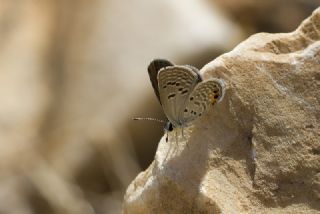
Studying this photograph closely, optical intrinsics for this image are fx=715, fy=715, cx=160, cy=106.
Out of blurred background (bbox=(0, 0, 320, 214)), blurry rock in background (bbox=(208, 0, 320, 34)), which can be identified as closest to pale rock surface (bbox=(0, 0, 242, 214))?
blurred background (bbox=(0, 0, 320, 214))

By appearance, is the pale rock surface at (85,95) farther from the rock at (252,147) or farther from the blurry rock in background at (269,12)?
the rock at (252,147)

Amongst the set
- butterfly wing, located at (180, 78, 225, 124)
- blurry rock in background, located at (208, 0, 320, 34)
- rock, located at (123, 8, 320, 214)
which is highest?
butterfly wing, located at (180, 78, 225, 124)

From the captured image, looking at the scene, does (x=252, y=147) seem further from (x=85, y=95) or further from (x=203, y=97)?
(x=85, y=95)

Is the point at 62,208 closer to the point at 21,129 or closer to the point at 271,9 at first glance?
the point at 21,129

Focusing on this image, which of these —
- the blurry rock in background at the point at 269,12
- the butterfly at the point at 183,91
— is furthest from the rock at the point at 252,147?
the blurry rock in background at the point at 269,12

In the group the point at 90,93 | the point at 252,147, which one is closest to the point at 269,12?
the point at 90,93

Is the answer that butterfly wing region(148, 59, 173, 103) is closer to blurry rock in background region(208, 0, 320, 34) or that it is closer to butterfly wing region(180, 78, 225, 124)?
butterfly wing region(180, 78, 225, 124)

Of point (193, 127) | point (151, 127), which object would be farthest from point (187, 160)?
point (151, 127)
